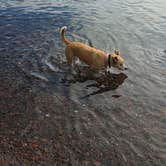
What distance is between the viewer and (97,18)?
15.5 meters

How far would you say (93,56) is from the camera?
31.1 feet

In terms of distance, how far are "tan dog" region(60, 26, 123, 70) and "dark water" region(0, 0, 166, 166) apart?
462 mm

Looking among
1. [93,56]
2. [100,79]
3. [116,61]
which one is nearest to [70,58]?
[93,56]

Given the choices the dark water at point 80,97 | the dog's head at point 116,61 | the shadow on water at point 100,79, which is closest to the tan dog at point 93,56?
the dog's head at point 116,61

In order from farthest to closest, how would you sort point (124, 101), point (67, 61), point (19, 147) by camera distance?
point (67, 61), point (124, 101), point (19, 147)

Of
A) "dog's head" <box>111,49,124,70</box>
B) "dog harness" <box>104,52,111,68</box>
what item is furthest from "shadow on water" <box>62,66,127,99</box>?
"dog harness" <box>104,52,111,68</box>

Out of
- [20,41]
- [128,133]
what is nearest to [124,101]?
[128,133]

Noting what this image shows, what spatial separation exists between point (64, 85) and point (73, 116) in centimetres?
181

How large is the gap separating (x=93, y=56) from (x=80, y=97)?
187 centimetres

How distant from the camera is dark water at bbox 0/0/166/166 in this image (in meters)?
6.20

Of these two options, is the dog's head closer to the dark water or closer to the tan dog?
the tan dog

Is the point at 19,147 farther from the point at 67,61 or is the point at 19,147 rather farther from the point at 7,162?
the point at 67,61

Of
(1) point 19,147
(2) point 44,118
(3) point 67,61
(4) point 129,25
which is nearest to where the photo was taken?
(1) point 19,147

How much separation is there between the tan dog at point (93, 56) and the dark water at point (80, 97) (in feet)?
1.52
